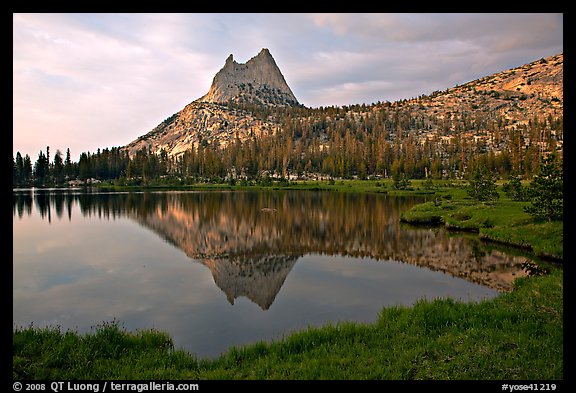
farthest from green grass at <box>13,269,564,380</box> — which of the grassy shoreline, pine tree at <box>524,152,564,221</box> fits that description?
pine tree at <box>524,152,564,221</box>

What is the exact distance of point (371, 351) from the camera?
1066 cm

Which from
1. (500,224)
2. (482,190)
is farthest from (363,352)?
(482,190)

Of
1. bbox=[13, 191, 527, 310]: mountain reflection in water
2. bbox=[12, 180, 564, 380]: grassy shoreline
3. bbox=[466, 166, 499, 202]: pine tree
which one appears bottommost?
bbox=[13, 191, 527, 310]: mountain reflection in water

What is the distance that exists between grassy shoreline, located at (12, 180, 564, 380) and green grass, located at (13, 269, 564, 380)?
0.03m

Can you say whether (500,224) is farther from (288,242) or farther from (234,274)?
(234,274)

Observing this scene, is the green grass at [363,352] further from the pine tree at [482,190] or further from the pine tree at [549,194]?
the pine tree at [482,190]

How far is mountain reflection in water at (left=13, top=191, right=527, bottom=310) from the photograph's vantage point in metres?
27.3

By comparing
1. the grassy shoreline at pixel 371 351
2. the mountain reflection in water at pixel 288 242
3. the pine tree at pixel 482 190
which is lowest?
the mountain reflection in water at pixel 288 242

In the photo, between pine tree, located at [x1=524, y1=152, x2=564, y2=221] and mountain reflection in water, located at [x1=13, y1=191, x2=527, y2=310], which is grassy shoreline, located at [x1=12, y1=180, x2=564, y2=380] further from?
pine tree, located at [x1=524, y1=152, x2=564, y2=221]

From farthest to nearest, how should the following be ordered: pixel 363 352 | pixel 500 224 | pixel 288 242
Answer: pixel 288 242, pixel 500 224, pixel 363 352

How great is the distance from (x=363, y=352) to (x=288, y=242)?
31.3 m

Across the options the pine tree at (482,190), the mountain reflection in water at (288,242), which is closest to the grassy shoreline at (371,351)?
the mountain reflection in water at (288,242)

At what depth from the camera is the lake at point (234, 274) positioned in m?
18.5

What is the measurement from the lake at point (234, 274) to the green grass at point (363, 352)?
3.72 m
